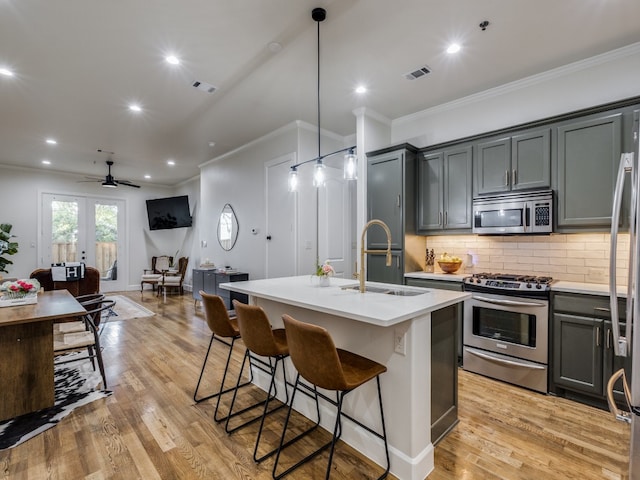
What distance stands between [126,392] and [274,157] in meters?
3.64

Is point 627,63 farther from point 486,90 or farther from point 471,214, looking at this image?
point 471,214

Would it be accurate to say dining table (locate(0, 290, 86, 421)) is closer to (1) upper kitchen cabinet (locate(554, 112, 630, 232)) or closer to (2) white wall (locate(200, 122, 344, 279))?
(2) white wall (locate(200, 122, 344, 279))

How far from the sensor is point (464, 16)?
2.41 metres

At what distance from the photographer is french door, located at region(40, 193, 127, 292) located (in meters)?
7.50

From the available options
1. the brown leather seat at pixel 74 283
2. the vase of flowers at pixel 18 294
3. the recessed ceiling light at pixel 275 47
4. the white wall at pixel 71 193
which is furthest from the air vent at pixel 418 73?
the white wall at pixel 71 193

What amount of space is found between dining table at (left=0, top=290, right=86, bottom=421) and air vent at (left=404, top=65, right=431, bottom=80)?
3.64 metres

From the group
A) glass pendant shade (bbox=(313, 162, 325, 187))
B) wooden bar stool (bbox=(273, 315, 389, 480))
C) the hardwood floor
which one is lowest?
the hardwood floor

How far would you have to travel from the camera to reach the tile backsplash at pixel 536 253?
2.96 m

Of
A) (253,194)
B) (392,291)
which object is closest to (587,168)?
(392,291)

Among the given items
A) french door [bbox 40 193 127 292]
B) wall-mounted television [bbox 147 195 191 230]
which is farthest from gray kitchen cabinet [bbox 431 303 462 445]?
french door [bbox 40 193 127 292]

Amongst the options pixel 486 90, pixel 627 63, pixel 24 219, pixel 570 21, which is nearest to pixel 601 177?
pixel 627 63

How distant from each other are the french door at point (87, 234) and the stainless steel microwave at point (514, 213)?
8.74 meters

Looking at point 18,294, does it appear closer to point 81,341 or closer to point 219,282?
point 81,341

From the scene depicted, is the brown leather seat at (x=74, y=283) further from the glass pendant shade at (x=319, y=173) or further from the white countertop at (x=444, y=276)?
the white countertop at (x=444, y=276)
